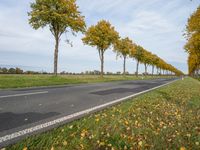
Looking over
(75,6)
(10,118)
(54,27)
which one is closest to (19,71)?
(54,27)

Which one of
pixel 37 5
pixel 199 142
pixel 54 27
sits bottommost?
pixel 199 142

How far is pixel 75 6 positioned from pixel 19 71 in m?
24.9

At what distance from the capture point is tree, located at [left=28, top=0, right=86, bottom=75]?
1981 cm

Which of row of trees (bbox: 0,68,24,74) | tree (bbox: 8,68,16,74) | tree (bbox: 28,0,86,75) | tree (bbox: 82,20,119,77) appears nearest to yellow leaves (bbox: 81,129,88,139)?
tree (bbox: 28,0,86,75)

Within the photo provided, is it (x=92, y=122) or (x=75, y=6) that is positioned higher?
(x=75, y=6)

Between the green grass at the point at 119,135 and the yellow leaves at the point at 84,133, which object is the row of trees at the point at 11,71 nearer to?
the green grass at the point at 119,135

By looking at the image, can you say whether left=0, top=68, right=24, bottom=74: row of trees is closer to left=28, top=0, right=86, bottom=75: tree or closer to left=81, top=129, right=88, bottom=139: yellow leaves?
left=28, top=0, right=86, bottom=75: tree

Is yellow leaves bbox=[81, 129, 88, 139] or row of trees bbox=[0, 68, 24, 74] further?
row of trees bbox=[0, 68, 24, 74]

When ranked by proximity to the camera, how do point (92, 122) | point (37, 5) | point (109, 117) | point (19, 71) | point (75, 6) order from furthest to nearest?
point (19, 71)
point (75, 6)
point (37, 5)
point (109, 117)
point (92, 122)

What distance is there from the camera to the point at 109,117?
15.4 ft

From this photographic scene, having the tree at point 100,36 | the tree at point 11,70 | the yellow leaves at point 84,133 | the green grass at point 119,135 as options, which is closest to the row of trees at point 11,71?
the tree at point 11,70

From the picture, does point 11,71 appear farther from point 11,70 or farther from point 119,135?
point 119,135

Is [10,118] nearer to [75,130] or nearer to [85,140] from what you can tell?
[75,130]

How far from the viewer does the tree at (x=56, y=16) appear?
19.8 metres
